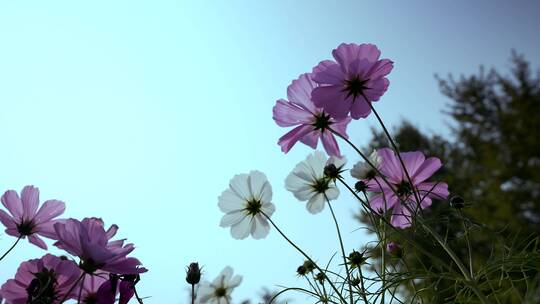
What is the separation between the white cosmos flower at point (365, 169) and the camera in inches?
23.9

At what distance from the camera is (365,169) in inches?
24.8

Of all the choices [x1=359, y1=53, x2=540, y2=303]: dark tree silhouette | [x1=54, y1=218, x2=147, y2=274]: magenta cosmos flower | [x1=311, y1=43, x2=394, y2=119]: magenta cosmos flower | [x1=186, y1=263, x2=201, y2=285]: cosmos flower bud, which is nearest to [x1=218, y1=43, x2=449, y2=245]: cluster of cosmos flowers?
[x1=311, y1=43, x2=394, y2=119]: magenta cosmos flower

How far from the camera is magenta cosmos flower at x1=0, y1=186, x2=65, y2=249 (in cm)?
A: 56

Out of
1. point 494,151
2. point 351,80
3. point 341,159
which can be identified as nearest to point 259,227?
point 341,159

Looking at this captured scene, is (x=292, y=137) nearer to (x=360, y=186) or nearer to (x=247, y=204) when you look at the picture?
(x=360, y=186)

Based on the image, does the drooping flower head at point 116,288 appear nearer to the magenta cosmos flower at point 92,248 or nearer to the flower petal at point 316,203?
the magenta cosmos flower at point 92,248

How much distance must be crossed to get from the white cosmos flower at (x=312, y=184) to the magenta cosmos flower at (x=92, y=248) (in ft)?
1.28

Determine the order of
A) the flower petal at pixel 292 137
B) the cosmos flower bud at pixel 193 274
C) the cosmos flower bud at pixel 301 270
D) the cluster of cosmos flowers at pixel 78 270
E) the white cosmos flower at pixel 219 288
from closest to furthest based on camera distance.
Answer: the cluster of cosmos flowers at pixel 78 270, the cosmos flower bud at pixel 193 274, the flower petal at pixel 292 137, the cosmos flower bud at pixel 301 270, the white cosmos flower at pixel 219 288

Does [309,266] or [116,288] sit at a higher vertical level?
[309,266]

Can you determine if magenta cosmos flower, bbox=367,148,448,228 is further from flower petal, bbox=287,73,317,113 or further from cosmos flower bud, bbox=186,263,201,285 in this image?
cosmos flower bud, bbox=186,263,201,285

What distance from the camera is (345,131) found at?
59cm

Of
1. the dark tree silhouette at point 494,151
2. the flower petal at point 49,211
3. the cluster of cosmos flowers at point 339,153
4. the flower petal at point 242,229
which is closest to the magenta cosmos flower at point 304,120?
the cluster of cosmos flowers at point 339,153

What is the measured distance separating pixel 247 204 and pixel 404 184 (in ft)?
1.02

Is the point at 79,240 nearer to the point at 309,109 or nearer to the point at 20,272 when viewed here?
the point at 20,272
